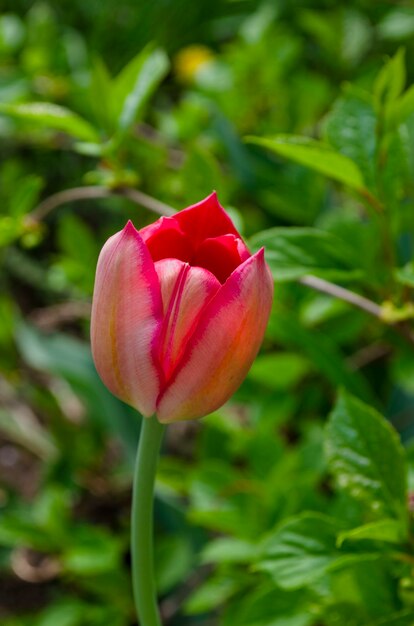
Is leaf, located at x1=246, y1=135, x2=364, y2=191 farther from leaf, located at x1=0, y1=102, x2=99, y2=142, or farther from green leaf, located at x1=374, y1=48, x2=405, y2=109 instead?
leaf, located at x1=0, y1=102, x2=99, y2=142

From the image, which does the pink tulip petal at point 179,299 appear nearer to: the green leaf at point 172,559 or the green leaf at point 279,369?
the green leaf at point 279,369

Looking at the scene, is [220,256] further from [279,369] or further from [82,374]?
[82,374]

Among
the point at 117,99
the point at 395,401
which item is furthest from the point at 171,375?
the point at 395,401

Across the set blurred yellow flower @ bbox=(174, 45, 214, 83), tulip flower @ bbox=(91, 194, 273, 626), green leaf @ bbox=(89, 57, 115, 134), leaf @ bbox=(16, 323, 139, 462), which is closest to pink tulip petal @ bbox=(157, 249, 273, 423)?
A: tulip flower @ bbox=(91, 194, 273, 626)

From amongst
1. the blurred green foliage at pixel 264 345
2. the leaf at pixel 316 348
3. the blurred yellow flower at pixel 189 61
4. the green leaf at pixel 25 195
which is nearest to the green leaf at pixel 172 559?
the blurred green foliage at pixel 264 345

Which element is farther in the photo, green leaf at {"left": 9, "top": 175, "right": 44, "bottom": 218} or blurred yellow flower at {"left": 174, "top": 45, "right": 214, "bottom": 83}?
blurred yellow flower at {"left": 174, "top": 45, "right": 214, "bottom": 83}

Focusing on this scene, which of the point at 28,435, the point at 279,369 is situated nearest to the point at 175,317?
the point at 279,369

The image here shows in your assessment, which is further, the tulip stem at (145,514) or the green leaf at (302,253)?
the green leaf at (302,253)
